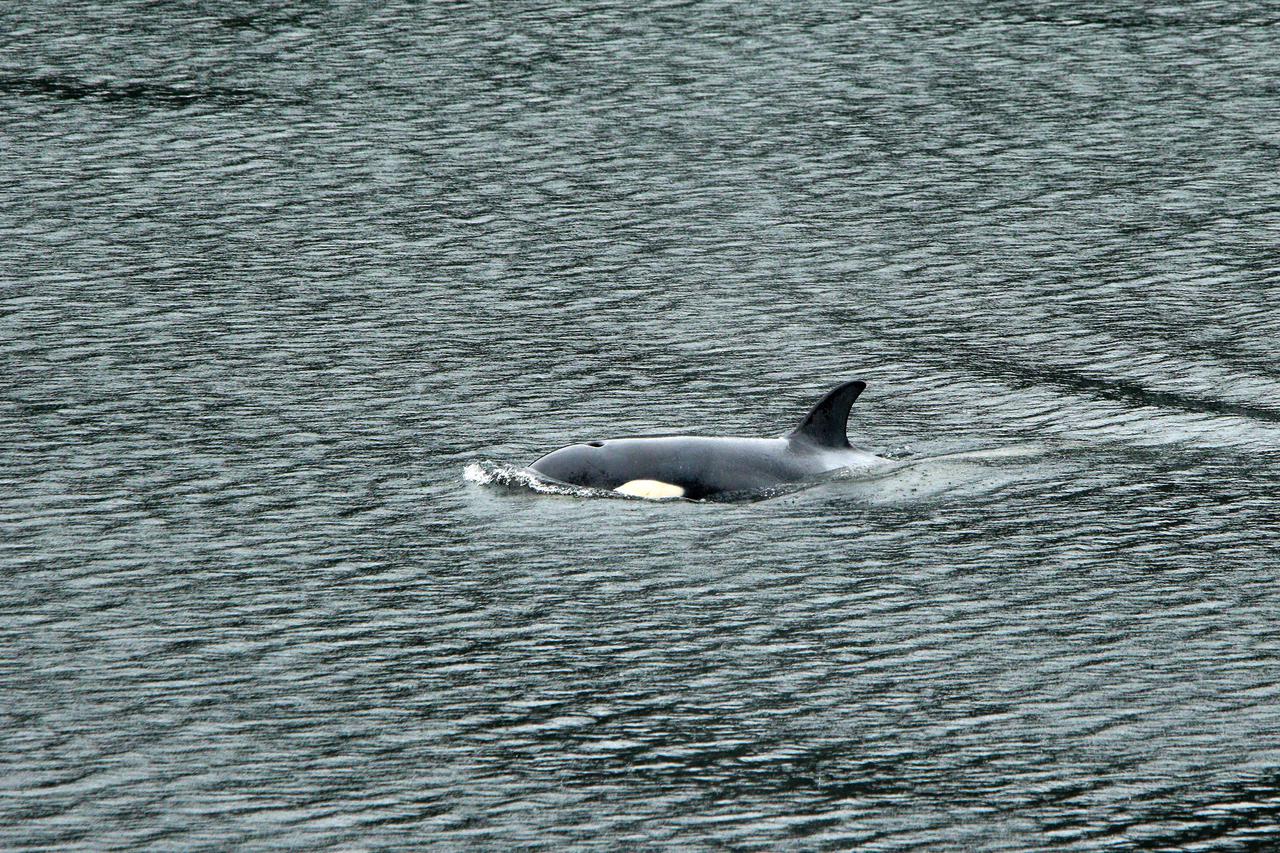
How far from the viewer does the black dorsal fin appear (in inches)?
969

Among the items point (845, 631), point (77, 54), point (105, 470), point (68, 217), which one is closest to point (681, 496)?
point (845, 631)

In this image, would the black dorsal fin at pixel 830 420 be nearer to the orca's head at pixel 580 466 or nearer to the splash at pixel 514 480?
the orca's head at pixel 580 466

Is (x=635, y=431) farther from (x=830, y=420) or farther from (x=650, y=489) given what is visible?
(x=830, y=420)

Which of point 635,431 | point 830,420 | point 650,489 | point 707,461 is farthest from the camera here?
point 635,431

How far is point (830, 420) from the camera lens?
24.9 m

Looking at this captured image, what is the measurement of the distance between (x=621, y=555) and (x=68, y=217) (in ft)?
68.4

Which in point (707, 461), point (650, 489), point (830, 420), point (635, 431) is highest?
point (830, 420)

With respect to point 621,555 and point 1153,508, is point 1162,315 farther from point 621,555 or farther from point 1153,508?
point 621,555

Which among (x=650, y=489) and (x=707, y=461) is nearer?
(x=650, y=489)

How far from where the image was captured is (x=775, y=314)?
33688mm

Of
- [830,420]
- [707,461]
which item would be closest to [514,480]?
[707,461]

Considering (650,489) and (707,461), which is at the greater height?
(707,461)

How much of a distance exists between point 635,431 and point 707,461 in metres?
2.91

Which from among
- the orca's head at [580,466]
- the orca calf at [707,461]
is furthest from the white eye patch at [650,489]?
the orca's head at [580,466]
